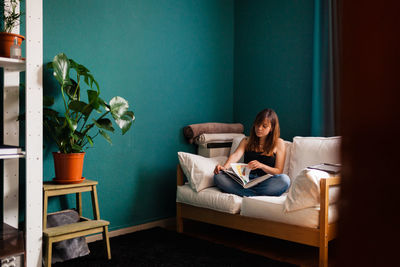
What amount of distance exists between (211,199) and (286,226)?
2.05 ft

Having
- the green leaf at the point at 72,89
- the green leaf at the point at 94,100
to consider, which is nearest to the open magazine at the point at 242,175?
the green leaf at the point at 94,100

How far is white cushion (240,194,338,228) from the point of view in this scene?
2227mm

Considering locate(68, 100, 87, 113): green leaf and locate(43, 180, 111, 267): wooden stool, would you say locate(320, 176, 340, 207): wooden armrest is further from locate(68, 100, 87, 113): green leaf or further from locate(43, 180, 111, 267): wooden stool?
locate(68, 100, 87, 113): green leaf

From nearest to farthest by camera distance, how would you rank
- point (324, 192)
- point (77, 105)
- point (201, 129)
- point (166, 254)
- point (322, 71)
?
point (324, 192), point (77, 105), point (166, 254), point (322, 71), point (201, 129)

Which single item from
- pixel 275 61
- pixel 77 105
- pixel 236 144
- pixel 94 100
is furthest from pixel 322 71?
pixel 77 105

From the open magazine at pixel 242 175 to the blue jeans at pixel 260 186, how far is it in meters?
0.04

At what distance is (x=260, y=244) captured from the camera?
2.84 m

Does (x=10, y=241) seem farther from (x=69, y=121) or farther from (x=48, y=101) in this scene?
(x=48, y=101)

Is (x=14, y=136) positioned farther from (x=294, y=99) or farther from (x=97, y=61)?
(x=294, y=99)

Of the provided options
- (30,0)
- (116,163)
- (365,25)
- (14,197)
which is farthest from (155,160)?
(365,25)

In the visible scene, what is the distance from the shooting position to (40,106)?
1.99m

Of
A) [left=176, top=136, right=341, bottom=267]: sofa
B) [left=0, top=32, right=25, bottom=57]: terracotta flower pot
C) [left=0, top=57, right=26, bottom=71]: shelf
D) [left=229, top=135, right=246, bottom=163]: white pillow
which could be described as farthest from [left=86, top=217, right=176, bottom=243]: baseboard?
[left=0, top=32, right=25, bottom=57]: terracotta flower pot

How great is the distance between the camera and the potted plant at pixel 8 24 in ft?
6.48

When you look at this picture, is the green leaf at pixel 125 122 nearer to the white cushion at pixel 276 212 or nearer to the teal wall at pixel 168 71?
the teal wall at pixel 168 71
